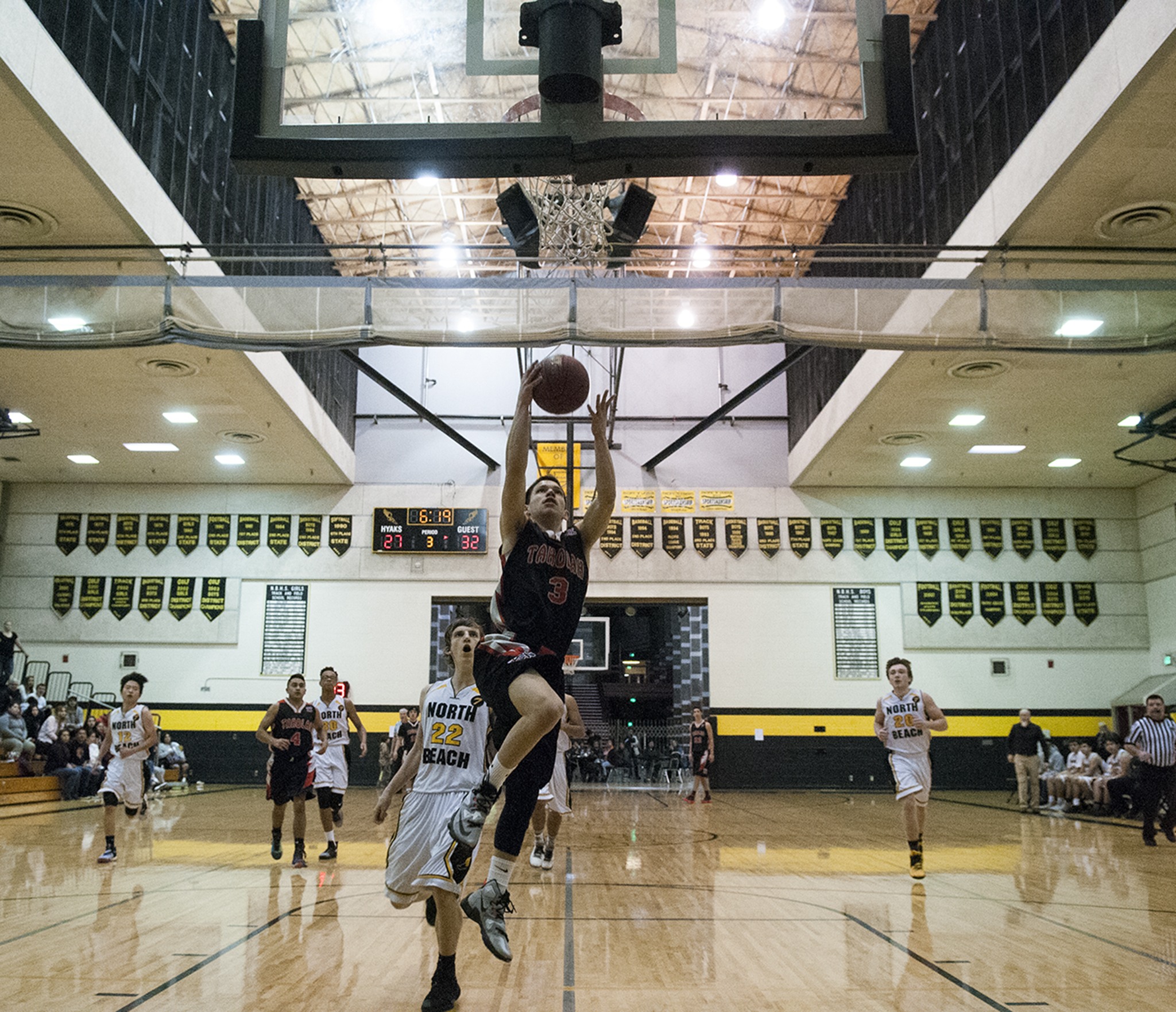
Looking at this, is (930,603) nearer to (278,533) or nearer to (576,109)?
(278,533)

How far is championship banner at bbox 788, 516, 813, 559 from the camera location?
21.4m

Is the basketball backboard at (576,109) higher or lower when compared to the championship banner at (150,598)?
higher

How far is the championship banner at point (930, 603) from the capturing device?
2100 cm

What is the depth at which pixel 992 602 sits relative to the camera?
2102 cm

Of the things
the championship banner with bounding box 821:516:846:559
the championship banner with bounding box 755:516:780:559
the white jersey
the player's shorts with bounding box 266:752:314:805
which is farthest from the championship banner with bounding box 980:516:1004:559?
A: the player's shorts with bounding box 266:752:314:805

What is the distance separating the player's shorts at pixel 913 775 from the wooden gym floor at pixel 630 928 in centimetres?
76

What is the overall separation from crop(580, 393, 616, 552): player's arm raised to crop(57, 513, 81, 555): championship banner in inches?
783

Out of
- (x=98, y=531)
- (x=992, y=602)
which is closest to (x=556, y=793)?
(x=992, y=602)

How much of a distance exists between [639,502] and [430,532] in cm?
448

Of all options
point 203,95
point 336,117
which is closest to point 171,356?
point 203,95

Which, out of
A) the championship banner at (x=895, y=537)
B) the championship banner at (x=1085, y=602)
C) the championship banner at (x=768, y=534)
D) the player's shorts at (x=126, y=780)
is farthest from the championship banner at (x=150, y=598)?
the championship banner at (x=1085, y=602)

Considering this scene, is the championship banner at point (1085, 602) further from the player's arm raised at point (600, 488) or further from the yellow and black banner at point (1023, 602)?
the player's arm raised at point (600, 488)

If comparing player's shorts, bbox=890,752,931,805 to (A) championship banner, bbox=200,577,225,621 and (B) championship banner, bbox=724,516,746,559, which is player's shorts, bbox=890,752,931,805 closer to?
(B) championship banner, bbox=724,516,746,559

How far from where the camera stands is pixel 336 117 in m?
5.46
